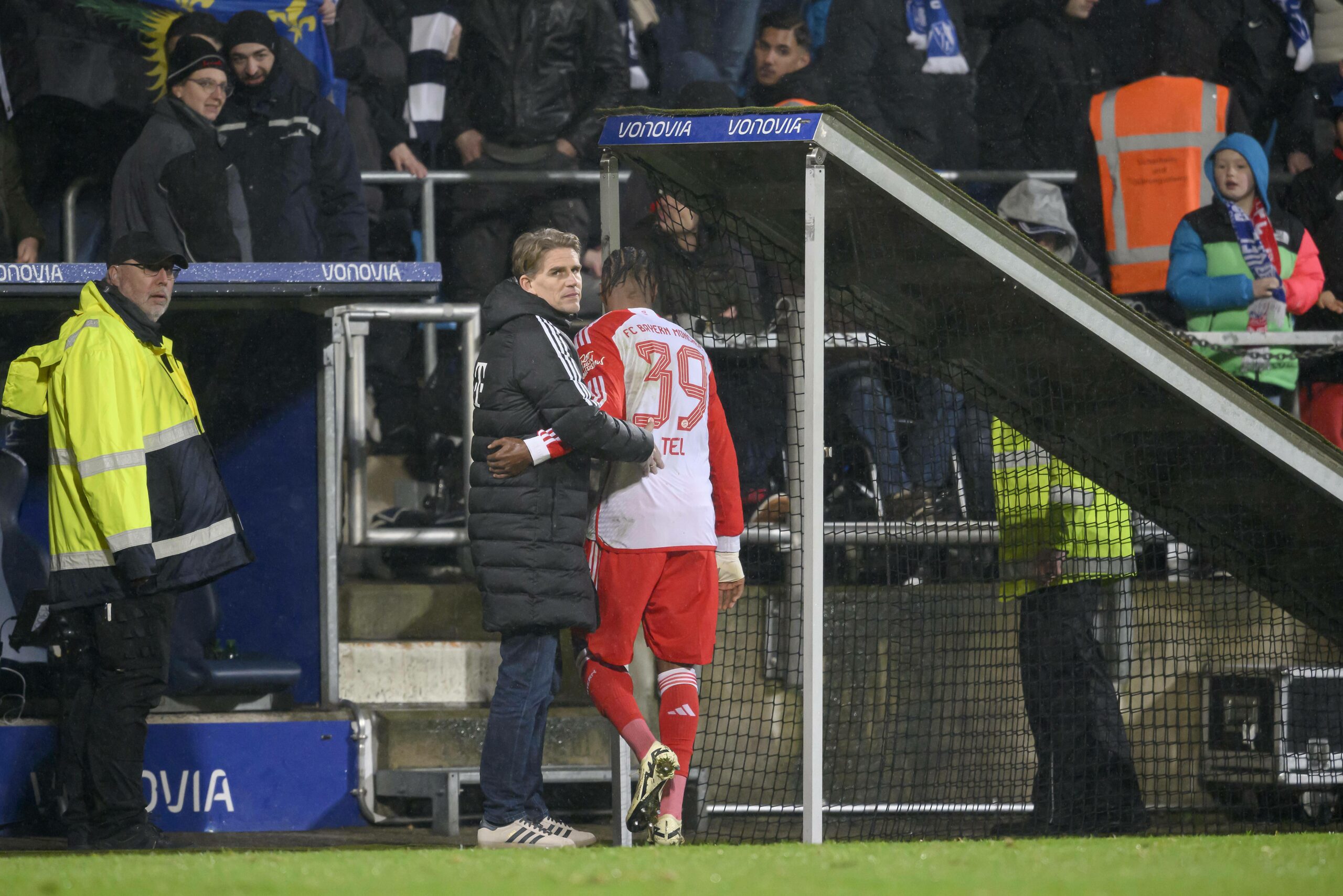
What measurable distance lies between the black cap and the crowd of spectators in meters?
1.55

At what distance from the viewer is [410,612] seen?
7410mm

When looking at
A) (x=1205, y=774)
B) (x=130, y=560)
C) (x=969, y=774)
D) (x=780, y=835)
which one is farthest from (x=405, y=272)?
(x=1205, y=774)

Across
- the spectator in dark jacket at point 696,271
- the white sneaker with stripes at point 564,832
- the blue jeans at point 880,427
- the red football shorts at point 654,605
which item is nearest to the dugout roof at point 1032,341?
the spectator in dark jacket at point 696,271

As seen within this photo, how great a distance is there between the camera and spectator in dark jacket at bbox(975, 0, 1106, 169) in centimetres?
923

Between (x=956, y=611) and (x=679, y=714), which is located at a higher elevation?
(x=956, y=611)

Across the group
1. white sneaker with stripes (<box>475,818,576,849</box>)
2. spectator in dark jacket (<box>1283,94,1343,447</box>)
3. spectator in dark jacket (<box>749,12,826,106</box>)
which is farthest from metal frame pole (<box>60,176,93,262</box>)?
spectator in dark jacket (<box>1283,94,1343,447</box>)

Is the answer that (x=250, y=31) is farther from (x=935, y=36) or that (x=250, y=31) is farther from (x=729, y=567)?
(x=935, y=36)

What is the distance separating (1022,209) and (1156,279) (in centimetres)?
107

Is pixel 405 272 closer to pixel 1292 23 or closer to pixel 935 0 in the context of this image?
pixel 935 0

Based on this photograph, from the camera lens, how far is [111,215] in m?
7.42

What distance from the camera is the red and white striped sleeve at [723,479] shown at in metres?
5.77

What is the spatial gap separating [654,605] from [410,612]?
2188 millimetres

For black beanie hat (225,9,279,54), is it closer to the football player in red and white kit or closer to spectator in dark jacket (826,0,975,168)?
spectator in dark jacket (826,0,975,168)

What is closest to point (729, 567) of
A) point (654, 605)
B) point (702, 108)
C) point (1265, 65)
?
point (654, 605)
